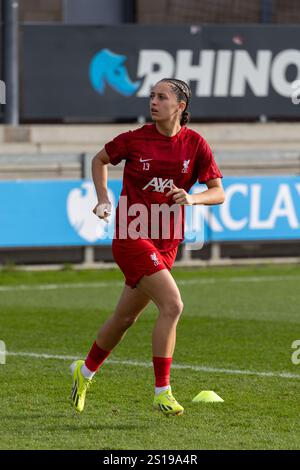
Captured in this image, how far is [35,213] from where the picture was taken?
16734 millimetres

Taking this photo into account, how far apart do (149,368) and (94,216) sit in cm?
713

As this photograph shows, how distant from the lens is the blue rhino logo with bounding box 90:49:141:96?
66.4ft

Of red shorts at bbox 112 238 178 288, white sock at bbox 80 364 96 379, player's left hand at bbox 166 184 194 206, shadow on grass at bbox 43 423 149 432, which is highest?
player's left hand at bbox 166 184 194 206

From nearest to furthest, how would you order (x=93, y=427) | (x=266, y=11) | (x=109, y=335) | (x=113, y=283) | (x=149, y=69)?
(x=93, y=427) → (x=109, y=335) → (x=113, y=283) → (x=149, y=69) → (x=266, y=11)

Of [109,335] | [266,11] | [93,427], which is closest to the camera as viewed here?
[93,427]

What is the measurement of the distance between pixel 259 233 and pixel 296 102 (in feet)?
12.8

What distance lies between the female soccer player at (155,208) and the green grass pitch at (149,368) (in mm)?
372

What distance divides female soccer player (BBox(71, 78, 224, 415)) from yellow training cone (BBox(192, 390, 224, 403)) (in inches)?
23.3

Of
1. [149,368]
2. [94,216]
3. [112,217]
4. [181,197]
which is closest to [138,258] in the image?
[181,197]

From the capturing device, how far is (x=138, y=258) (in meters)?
7.97

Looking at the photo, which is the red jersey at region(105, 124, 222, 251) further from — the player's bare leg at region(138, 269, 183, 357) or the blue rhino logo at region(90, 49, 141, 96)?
the blue rhino logo at region(90, 49, 141, 96)

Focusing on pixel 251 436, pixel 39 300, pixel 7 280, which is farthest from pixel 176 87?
pixel 7 280

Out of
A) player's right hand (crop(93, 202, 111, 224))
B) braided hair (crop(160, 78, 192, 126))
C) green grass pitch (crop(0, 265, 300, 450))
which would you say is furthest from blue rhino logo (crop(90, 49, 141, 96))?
player's right hand (crop(93, 202, 111, 224))

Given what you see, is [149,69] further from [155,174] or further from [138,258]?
[138,258]
